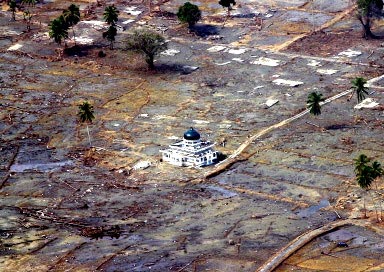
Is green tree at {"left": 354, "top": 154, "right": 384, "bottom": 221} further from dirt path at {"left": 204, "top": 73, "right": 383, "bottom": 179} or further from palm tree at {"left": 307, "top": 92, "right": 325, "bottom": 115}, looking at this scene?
palm tree at {"left": 307, "top": 92, "right": 325, "bottom": 115}

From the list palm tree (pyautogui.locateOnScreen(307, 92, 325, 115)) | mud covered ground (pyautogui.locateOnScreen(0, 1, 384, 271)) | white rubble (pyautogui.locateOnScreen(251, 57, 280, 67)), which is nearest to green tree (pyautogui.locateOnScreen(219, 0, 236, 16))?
mud covered ground (pyautogui.locateOnScreen(0, 1, 384, 271))

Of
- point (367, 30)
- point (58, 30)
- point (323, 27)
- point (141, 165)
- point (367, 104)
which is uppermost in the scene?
point (367, 30)

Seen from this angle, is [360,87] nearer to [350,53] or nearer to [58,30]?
[350,53]

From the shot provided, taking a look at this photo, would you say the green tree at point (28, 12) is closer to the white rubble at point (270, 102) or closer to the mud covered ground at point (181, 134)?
the mud covered ground at point (181, 134)

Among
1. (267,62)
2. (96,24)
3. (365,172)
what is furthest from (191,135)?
(96,24)

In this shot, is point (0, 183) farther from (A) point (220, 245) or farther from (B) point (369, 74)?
(B) point (369, 74)
